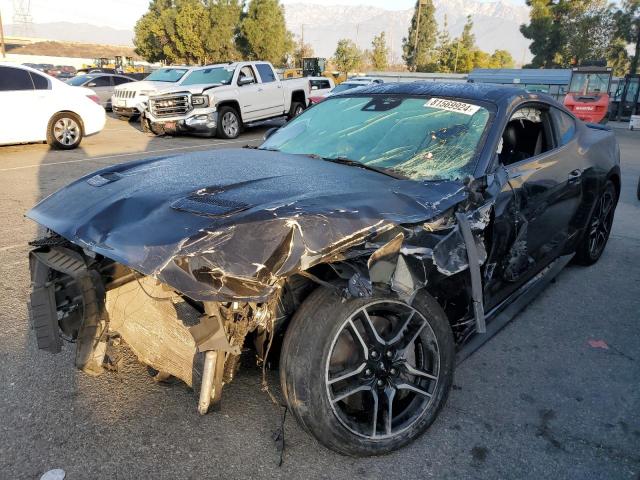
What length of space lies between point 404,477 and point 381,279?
88 cm

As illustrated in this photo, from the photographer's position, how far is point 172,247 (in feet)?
6.54

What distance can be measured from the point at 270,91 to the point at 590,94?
16598 millimetres

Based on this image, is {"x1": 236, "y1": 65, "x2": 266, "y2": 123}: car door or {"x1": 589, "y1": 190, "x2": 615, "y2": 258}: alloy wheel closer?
{"x1": 589, "y1": 190, "x2": 615, "y2": 258}: alloy wheel

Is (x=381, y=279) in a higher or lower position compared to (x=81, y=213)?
lower

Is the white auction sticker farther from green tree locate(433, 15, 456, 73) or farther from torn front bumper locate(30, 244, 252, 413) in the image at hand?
green tree locate(433, 15, 456, 73)

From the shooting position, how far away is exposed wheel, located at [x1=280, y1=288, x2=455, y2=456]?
222 centimetres

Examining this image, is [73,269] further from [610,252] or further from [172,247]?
[610,252]

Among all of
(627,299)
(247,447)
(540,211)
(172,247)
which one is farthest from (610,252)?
(172,247)

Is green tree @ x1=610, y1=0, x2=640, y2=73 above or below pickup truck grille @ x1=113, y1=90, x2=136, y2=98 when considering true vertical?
above

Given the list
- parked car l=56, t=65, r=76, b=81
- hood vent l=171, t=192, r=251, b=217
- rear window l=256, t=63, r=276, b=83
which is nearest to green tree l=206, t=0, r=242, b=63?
parked car l=56, t=65, r=76, b=81

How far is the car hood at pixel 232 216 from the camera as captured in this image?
1.98 m

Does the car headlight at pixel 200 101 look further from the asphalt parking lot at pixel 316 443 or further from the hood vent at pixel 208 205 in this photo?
the hood vent at pixel 208 205

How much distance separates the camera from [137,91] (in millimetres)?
17266

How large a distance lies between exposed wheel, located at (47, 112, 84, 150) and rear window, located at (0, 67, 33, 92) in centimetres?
79
